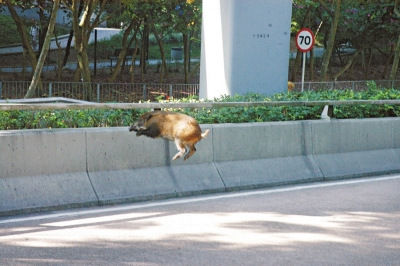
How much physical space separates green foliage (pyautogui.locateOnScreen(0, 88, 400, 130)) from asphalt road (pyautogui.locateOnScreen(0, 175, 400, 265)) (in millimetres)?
1664

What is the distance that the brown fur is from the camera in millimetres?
10312

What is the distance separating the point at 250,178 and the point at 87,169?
8.61ft

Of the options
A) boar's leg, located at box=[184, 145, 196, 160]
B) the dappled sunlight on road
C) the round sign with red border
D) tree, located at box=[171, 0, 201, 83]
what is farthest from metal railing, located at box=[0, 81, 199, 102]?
Result: the dappled sunlight on road

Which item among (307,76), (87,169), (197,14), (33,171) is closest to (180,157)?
(87,169)

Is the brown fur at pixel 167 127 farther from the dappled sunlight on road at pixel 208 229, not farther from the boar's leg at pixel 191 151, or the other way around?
the dappled sunlight on road at pixel 208 229

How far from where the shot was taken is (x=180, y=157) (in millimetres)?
10984

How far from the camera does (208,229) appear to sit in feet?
29.1

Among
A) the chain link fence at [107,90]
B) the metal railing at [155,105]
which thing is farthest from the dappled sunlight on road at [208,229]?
the chain link fence at [107,90]

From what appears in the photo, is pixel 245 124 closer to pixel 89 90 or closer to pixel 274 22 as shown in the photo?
pixel 274 22

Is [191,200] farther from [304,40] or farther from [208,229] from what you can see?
[304,40]

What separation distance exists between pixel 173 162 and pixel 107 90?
72.4 ft

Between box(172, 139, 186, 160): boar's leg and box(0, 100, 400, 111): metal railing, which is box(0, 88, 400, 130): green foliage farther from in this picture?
box(172, 139, 186, 160): boar's leg

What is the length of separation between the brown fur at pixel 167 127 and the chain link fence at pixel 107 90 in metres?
19.0

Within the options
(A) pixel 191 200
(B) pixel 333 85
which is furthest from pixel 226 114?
(B) pixel 333 85
